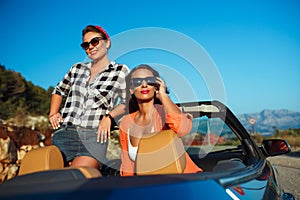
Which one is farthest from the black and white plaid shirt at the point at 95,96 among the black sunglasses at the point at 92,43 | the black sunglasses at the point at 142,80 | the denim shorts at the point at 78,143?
the black sunglasses at the point at 142,80

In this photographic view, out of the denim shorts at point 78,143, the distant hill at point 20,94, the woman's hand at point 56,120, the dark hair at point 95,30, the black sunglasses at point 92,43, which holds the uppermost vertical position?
the distant hill at point 20,94

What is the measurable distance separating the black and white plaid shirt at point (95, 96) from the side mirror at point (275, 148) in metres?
1.45

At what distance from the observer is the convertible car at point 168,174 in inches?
44.2

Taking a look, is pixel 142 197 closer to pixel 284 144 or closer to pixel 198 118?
pixel 198 118

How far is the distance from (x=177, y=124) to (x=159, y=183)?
118 cm

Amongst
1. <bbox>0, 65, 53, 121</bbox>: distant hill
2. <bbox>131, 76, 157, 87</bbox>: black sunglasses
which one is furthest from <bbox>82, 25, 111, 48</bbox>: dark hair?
<bbox>0, 65, 53, 121</bbox>: distant hill

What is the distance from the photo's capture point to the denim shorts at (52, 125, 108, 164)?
2.70 metres

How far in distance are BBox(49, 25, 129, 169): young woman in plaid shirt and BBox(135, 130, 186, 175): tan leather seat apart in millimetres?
857

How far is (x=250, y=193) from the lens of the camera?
1.82 m

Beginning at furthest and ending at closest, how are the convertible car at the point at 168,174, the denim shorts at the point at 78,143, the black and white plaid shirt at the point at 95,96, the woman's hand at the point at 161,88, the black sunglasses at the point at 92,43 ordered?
the black sunglasses at the point at 92,43
the black and white plaid shirt at the point at 95,96
the denim shorts at the point at 78,143
the woman's hand at the point at 161,88
the convertible car at the point at 168,174

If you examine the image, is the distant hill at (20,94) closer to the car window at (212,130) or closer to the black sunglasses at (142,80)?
the car window at (212,130)

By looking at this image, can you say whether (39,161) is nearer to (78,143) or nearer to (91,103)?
(78,143)

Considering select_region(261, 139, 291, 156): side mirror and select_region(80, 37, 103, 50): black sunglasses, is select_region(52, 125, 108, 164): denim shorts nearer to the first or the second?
select_region(80, 37, 103, 50): black sunglasses

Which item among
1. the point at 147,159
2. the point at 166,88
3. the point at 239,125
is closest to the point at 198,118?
the point at 239,125
